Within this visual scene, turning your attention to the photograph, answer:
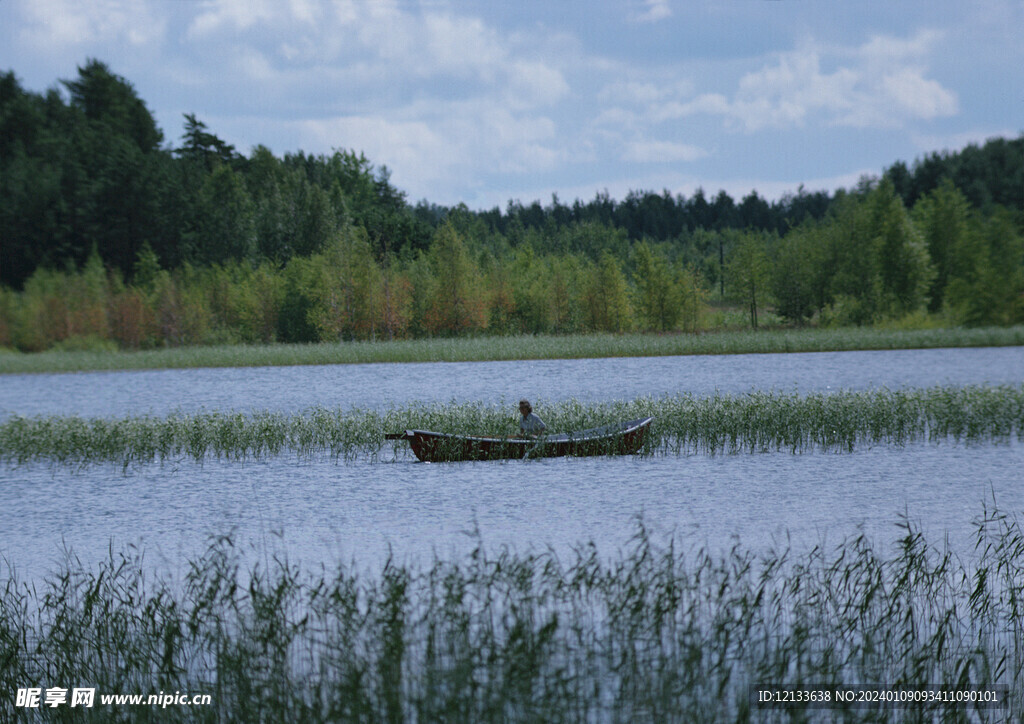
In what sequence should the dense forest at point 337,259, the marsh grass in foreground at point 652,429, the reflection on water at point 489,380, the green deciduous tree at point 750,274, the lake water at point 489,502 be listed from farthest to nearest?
the green deciduous tree at point 750,274, the dense forest at point 337,259, the reflection on water at point 489,380, the marsh grass in foreground at point 652,429, the lake water at point 489,502

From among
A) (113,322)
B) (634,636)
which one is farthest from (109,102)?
(634,636)

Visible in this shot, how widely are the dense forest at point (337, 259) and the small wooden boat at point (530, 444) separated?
147 feet

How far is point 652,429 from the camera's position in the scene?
17.8 m

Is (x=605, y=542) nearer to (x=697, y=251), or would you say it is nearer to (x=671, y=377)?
(x=671, y=377)

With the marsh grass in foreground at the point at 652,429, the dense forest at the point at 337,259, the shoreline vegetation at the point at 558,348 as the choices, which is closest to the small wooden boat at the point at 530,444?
the marsh grass in foreground at the point at 652,429

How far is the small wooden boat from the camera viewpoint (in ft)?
53.8

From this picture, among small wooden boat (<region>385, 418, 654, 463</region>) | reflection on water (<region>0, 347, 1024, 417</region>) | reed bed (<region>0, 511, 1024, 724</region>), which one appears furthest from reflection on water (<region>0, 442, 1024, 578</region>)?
reflection on water (<region>0, 347, 1024, 417</region>)

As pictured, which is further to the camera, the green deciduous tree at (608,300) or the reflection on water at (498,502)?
the green deciduous tree at (608,300)

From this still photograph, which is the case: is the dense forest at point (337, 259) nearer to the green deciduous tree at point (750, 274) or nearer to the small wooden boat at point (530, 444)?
the green deciduous tree at point (750, 274)

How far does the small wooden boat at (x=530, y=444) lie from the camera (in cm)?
1641

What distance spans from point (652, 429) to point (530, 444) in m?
2.76

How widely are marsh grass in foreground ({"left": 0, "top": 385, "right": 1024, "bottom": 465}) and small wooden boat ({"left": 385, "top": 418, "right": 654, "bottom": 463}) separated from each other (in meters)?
0.90

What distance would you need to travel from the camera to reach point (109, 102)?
89.7m

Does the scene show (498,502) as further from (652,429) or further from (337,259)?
(337,259)
